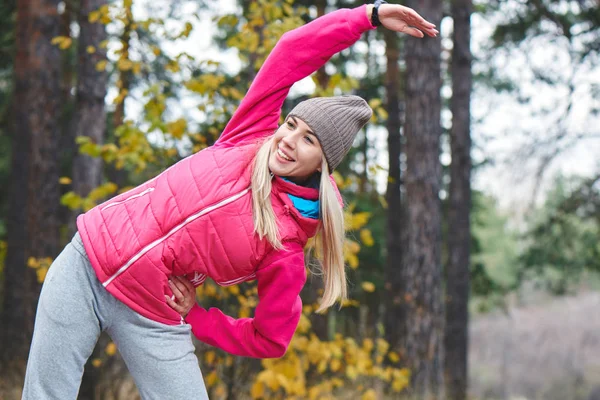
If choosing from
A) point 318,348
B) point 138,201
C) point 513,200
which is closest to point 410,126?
point 318,348

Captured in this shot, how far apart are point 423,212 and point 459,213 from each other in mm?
4161

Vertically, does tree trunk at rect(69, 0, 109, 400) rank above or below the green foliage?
above

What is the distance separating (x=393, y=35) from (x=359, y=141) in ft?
12.3

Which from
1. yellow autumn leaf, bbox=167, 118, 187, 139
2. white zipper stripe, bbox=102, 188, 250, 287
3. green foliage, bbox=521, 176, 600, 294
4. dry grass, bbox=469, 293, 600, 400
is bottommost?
dry grass, bbox=469, 293, 600, 400

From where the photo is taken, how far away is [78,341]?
98.6 inches

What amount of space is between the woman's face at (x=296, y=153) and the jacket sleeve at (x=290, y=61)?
26cm

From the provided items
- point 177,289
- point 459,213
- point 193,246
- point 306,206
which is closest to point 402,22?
point 306,206

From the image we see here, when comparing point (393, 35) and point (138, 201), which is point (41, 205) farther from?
point (393, 35)

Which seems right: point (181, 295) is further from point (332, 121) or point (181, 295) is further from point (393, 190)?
point (393, 190)

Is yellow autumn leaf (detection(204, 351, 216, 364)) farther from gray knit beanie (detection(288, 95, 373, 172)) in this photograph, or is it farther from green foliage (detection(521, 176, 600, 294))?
green foliage (detection(521, 176, 600, 294))

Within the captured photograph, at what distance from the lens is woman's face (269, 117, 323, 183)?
254 centimetres

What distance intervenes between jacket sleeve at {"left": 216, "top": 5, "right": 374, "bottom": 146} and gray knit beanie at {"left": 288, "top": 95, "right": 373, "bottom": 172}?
21 centimetres

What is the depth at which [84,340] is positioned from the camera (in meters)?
2.52

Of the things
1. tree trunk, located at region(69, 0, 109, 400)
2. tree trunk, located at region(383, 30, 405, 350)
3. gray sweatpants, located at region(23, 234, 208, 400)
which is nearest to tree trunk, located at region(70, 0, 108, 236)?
tree trunk, located at region(69, 0, 109, 400)
